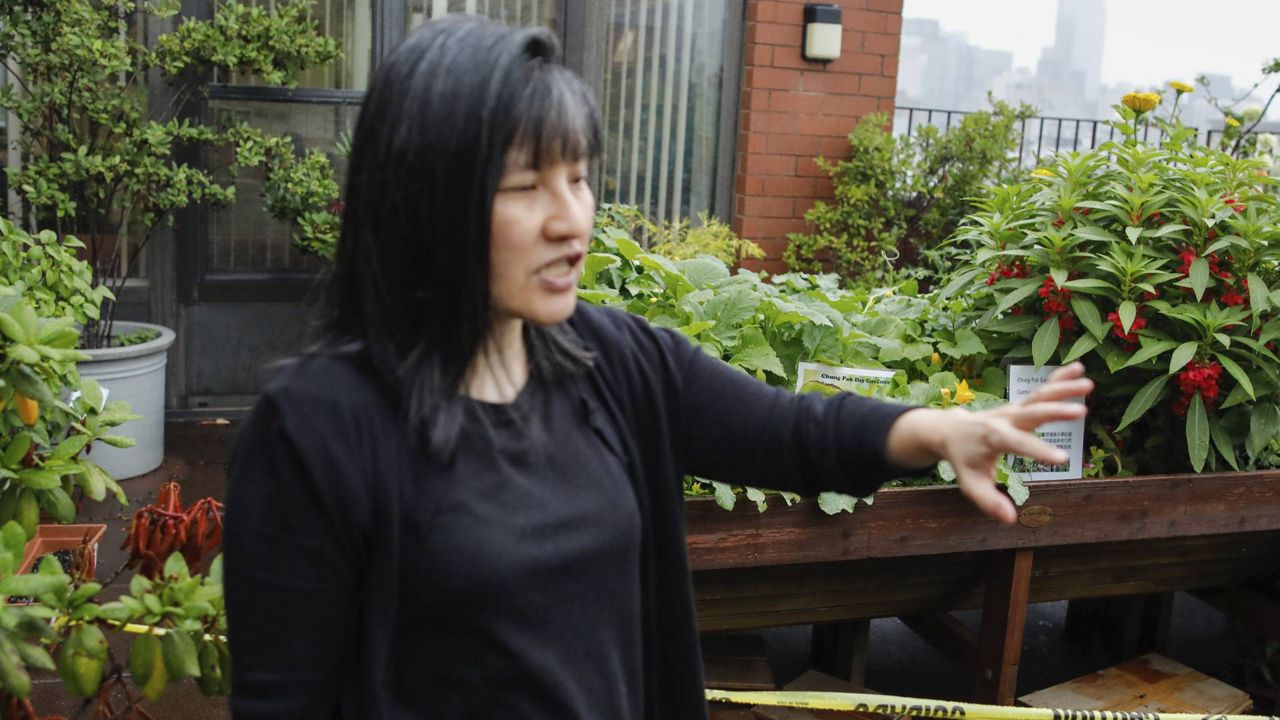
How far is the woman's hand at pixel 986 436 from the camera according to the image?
127 centimetres

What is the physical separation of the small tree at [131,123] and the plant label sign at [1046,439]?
3110mm

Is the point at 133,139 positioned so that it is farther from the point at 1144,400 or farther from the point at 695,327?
the point at 1144,400

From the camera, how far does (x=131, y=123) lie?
5.00m

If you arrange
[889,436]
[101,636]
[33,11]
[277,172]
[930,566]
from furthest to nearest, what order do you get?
[277,172]
[33,11]
[930,566]
[101,636]
[889,436]

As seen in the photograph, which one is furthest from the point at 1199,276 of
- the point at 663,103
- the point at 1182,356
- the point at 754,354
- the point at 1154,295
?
the point at 663,103

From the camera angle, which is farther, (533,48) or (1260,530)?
(1260,530)

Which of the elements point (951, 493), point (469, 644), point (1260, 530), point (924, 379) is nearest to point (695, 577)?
point (951, 493)

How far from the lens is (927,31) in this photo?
26.5 feet

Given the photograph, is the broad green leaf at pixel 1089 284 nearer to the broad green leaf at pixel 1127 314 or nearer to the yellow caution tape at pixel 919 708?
the broad green leaf at pixel 1127 314

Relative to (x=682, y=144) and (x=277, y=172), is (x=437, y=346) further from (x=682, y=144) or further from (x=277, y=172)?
(x=682, y=144)

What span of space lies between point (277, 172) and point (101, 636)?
4.00m

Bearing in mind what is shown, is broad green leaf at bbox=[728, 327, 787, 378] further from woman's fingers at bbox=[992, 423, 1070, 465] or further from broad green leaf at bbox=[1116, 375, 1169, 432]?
woman's fingers at bbox=[992, 423, 1070, 465]

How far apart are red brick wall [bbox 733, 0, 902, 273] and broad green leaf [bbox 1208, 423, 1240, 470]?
323 cm

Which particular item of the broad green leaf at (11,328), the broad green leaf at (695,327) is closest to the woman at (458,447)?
the broad green leaf at (11,328)
